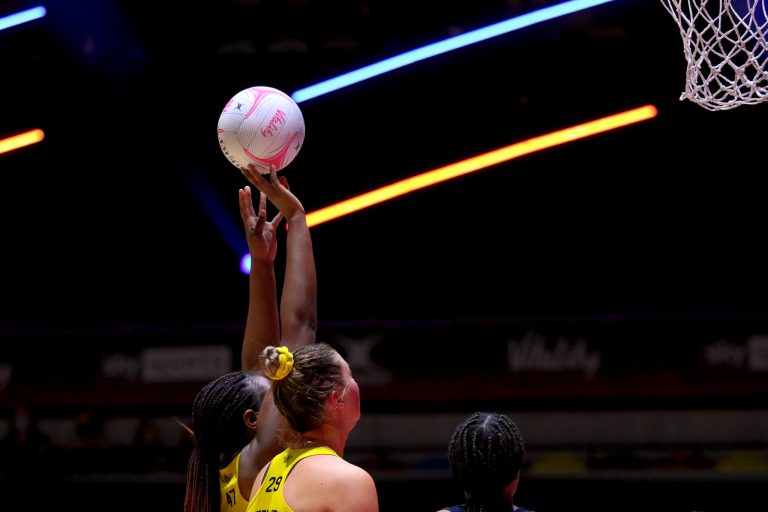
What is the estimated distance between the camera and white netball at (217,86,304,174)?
10.2 ft

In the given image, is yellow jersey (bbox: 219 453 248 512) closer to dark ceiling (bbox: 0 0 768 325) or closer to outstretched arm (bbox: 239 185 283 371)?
outstretched arm (bbox: 239 185 283 371)

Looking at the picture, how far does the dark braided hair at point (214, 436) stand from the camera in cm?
257

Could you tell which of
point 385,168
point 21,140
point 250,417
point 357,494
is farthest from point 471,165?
point 357,494

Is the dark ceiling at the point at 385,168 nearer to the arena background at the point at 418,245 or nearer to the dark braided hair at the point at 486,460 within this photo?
the arena background at the point at 418,245

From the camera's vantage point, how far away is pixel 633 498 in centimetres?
770

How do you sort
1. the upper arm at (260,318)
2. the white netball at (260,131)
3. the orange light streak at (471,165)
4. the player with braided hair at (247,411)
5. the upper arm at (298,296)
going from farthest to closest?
the orange light streak at (471,165) < the white netball at (260,131) < the upper arm at (260,318) < the upper arm at (298,296) < the player with braided hair at (247,411)

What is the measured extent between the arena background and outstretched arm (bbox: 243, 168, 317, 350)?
14.9ft

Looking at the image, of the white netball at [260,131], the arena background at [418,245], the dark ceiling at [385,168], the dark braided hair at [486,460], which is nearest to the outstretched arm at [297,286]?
the white netball at [260,131]

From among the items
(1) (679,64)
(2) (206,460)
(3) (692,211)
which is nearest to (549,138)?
(1) (679,64)

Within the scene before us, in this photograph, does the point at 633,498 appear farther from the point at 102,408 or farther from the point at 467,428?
the point at 467,428

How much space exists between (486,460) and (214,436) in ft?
2.38

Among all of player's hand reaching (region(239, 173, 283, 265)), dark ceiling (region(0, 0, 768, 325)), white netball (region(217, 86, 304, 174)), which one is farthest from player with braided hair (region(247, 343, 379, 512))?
dark ceiling (region(0, 0, 768, 325))

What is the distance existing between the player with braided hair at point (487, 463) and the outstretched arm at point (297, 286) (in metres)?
0.56

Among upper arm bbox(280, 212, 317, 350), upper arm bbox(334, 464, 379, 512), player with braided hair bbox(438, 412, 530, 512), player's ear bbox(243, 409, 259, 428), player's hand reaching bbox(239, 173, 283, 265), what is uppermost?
player's hand reaching bbox(239, 173, 283, 265)
